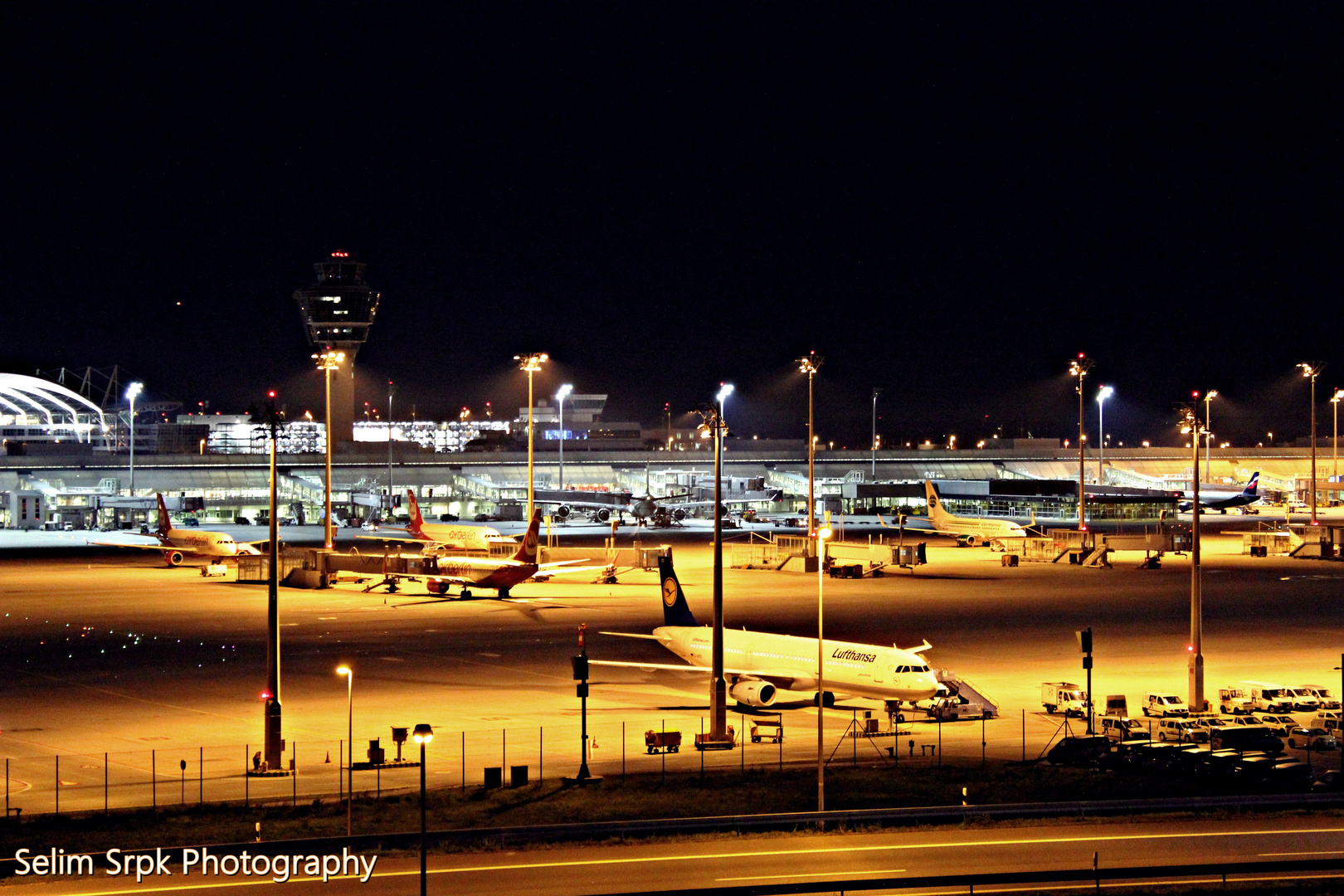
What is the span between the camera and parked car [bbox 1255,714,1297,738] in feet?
132

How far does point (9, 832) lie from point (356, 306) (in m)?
177

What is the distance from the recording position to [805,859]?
87.9ft

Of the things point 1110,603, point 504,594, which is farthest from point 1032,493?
point 504,594

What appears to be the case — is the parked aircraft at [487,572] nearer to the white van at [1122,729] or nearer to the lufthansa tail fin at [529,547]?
the lufthansa tail fin at [529,547]

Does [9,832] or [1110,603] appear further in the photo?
[1110,603]

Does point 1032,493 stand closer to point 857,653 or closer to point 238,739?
point 857,653

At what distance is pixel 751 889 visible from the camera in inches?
936

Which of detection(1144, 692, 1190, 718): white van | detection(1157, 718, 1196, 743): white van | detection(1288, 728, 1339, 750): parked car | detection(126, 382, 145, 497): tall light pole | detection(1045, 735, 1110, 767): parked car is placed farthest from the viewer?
detection(126, 382, 145, 497): tall light pole

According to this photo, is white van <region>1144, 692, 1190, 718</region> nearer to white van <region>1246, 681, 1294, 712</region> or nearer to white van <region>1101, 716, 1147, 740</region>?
white van <region>1101, 716, 1147, 740</region>

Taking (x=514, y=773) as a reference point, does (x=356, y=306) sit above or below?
above

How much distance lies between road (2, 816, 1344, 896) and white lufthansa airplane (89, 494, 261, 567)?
72145mm

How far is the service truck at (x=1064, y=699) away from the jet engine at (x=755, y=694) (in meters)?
9.11

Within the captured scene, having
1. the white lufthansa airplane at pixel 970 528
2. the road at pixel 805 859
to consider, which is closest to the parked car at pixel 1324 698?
the road at pixel 805 859

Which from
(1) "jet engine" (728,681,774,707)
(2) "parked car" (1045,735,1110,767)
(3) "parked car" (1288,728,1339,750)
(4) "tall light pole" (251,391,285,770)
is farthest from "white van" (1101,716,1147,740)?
(4) "tall light pole" (251,391,285,770)
